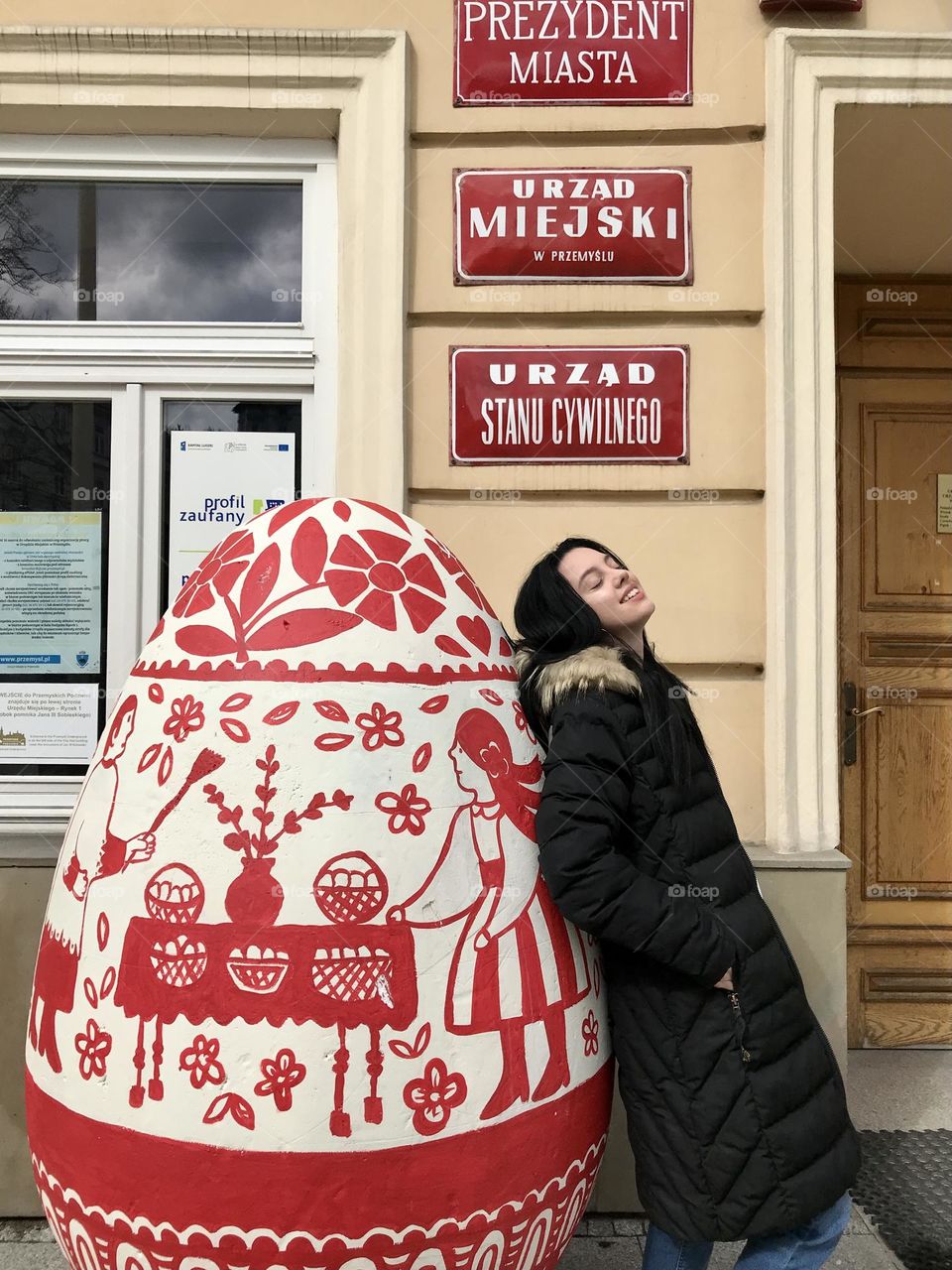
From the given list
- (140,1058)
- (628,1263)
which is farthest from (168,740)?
(628,1263)

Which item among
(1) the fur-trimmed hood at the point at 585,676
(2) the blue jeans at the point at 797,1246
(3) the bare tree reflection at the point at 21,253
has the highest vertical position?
(3) the bare tree reflection at the point at 21,253

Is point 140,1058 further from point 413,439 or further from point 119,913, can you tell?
point 413,439

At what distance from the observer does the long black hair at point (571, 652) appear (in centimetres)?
198

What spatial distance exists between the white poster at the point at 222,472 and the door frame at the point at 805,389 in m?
1.68

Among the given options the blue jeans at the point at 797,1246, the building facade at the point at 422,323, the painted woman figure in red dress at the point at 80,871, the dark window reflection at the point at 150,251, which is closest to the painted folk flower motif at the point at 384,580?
the painted woman figure in red dress at the point at 80,871

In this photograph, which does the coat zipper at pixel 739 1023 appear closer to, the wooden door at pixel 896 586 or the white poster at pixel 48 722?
the white poster at pixel 48 722

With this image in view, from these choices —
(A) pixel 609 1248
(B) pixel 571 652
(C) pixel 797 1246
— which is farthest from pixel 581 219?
(A) pixel 609 1248

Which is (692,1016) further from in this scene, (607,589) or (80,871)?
(80,871)

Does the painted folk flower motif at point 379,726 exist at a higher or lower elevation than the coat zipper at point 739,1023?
Answer: higher

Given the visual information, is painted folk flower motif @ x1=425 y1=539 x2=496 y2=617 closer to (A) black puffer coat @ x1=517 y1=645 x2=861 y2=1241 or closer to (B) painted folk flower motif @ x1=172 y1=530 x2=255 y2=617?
(A) black puffer coat @ x1=517 y1=645 x2=861 y2=1241

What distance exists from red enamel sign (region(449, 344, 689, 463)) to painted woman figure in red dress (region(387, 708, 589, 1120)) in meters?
1.61

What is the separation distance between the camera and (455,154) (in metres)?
3.27

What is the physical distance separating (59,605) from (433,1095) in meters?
2.43

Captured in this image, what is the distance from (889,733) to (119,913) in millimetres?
3678
